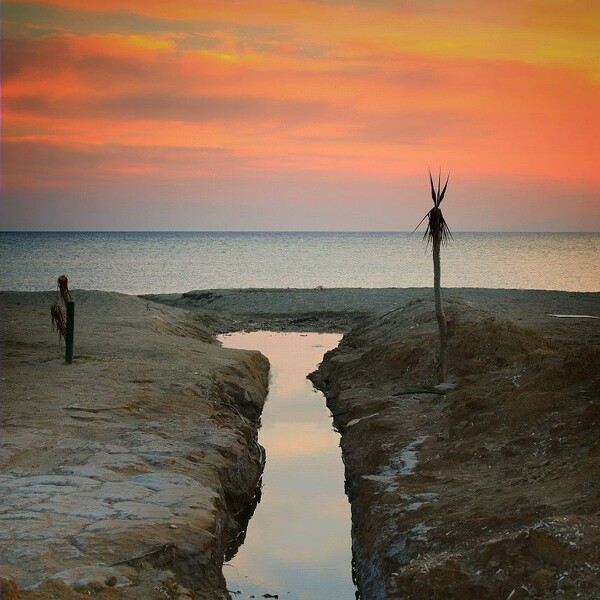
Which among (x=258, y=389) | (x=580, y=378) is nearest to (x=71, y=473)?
(x=580, y=378)

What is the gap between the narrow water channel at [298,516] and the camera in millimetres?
9734

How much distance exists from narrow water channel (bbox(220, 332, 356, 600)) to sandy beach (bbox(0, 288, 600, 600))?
0.34 metres

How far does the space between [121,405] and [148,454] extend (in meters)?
2.62

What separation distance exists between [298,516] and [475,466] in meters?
2.68

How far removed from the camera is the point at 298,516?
11969 millimetres

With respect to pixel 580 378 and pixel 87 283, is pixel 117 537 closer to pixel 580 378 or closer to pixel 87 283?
pixel 580 378

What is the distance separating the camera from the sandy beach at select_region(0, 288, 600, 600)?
7.74 m

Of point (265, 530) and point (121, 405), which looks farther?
point (121, 405)

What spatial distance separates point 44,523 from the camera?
8422 millimetres

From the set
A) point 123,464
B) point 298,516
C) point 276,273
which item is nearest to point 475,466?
point 298,516

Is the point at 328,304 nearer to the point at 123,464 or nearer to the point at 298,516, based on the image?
the point at 298,516

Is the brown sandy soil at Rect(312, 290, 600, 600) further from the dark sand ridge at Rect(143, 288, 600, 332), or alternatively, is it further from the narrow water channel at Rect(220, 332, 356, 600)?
the dark sand ridge at Rect(143, 288, 600, 332)

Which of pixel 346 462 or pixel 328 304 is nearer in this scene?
pixel 346 462

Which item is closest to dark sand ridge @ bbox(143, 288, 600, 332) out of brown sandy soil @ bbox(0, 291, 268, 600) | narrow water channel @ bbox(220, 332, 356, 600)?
brown sandy soil @ bbox(0, 291, 268, 600)
